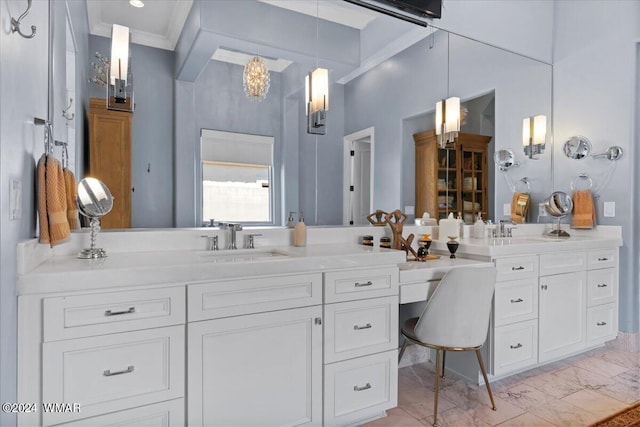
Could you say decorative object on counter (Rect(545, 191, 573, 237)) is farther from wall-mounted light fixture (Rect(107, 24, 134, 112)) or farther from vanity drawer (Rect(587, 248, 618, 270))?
wall-mounted light fixture (Rect(107, 24, 134, 112))

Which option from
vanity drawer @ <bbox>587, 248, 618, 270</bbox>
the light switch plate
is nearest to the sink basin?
vanity drawer @ <bbox>587, 248, 618, 270</bbox>

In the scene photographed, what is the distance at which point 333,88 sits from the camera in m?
2.43

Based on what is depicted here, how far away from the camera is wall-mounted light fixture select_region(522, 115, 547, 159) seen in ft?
11.1

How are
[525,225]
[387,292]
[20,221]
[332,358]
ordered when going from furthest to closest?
[525,225]
[387,292]
[332,358]
[20,221]

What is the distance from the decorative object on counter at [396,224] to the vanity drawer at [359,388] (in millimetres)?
726

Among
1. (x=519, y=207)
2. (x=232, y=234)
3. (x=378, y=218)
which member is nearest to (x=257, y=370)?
(x=232, y=234)

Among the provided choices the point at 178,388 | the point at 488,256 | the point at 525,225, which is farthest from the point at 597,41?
the point at 178,388

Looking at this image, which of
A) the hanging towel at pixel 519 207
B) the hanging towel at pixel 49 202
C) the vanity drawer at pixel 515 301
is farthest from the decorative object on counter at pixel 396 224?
the hanging towel at pixel 49 202

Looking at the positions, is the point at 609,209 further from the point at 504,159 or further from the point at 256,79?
the point at 256,79

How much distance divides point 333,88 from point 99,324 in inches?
73.3

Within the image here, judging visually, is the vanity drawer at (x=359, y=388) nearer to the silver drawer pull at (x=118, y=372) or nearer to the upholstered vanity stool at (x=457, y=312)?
the upholstered vanity stool at (x=457, y=312)

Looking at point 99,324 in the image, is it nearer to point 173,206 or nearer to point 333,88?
point 173,206

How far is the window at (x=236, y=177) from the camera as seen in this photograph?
79.9 inches

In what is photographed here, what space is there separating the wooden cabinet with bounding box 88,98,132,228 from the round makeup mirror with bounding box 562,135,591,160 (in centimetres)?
350
